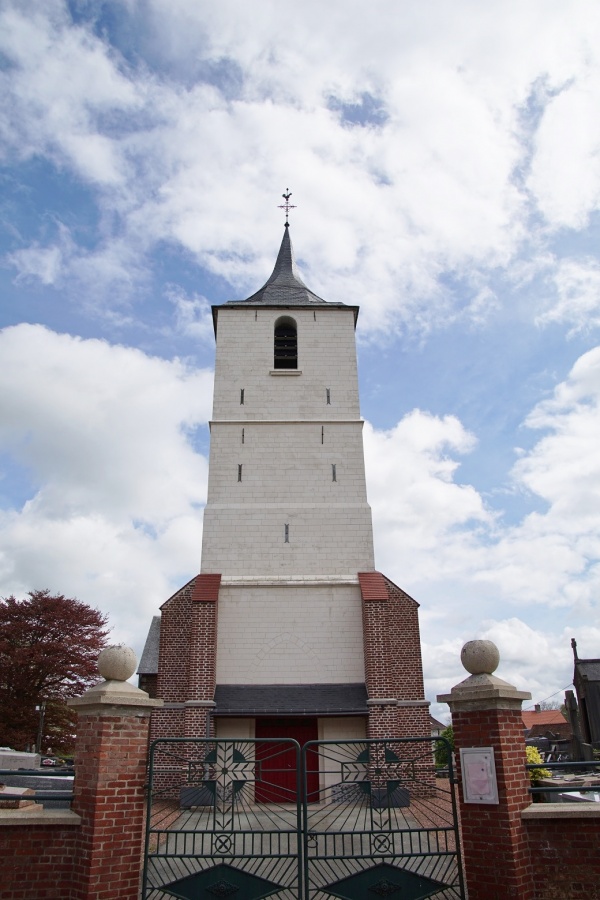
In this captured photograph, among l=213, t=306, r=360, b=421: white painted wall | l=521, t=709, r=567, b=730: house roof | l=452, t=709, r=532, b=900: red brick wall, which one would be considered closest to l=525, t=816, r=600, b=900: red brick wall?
l=452, t=709, r=532, b=900: red brick wall

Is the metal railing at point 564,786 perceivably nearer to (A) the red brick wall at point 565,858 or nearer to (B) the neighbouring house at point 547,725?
(A) the red brick wall at point 565,858

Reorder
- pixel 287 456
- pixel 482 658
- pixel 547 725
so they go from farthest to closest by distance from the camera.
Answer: pixel 547 725 < pixel 287 456 < pixel 482 658

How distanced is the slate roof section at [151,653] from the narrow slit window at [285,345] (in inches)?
433

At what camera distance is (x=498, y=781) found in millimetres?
5793

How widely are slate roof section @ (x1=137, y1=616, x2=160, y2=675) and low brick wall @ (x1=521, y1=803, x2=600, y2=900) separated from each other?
19.0m

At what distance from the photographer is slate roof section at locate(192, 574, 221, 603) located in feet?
52.1

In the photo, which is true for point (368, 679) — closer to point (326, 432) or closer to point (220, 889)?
point (326, 432)

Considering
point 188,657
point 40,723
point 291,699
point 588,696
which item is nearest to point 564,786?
point 291,699

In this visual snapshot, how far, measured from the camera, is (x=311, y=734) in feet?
49.2

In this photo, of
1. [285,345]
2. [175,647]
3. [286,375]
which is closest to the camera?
[175,647]

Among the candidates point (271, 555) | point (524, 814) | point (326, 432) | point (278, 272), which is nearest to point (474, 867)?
point (524, 814)

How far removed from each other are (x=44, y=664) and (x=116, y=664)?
25778mm

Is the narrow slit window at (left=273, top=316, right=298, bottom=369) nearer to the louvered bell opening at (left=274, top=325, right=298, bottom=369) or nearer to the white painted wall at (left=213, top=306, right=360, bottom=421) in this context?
the louvered bell opening at (left=274, top=325, right=298, bottom=369)

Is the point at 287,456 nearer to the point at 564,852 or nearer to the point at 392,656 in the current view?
the point at 392,656
